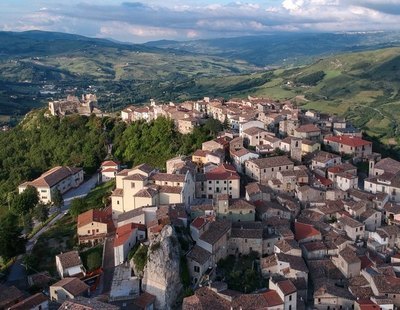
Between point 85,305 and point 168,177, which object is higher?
point 168,177

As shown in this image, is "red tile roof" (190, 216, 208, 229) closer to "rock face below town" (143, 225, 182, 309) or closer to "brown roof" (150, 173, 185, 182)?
"rock face below town" (143, 225, 182, 309)

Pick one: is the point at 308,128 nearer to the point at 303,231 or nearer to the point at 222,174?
the point at 222,174

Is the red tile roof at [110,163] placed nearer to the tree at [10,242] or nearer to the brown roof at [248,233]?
the tree at [10,242]

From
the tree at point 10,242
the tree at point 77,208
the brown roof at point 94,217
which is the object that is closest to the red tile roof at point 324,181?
the brown roof at point 94,217

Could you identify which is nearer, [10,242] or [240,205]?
[10,242]

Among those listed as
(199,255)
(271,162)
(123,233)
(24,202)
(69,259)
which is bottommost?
(24,202)

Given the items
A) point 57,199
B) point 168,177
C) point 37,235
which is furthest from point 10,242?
point 168,177

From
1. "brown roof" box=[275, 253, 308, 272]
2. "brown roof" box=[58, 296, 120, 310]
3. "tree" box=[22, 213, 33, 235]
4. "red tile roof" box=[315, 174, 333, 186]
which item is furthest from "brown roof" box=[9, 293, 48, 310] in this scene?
"red tile roof" box=[315, 174, 333, 186]
